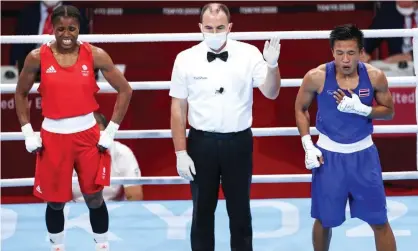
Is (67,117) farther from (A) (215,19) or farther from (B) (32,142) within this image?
(A) (215,19)

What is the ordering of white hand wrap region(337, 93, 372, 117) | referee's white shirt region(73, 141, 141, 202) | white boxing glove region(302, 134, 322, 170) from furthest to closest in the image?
1. referee's white shirt region(73, 141, 141, 202)
2. white boxing glove region(302, 134, 322, 170)
3. white hand wrap region(337, 93, 372, 117)

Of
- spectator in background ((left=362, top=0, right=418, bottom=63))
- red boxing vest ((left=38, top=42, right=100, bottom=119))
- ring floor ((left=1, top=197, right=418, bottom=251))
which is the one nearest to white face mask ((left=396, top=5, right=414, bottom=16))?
spectator in background ((left=362, top=0, right=418, bottom=63))

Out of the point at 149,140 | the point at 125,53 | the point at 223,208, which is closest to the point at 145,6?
the point at 125,53

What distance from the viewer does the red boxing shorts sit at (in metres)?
3.80

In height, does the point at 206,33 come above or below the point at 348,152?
above

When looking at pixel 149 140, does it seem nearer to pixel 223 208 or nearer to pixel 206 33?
pixel 223 208

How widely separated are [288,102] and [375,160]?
2829 mm

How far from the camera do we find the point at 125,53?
7426mm

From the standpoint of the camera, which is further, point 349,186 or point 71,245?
point 71,245

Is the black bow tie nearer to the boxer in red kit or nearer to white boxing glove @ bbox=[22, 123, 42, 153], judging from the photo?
the boxer in red kit

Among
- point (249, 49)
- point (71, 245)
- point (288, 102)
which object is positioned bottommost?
point (71, 245)

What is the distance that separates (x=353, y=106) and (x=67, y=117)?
1289 mm

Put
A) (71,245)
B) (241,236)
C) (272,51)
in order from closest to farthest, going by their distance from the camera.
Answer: (272,51) < (241,236) < (71,245)

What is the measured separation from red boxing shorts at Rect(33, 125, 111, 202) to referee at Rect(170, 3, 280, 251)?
0.40m
